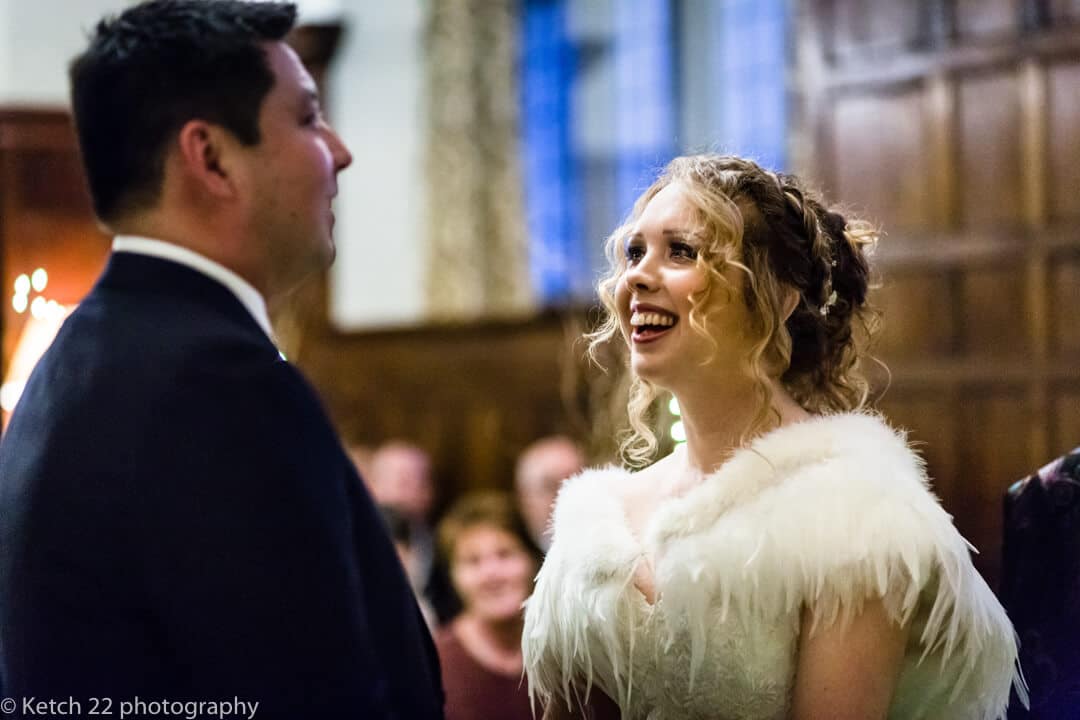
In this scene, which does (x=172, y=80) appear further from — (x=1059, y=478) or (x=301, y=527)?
(x=1059, y=478)

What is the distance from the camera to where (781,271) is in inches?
72.6

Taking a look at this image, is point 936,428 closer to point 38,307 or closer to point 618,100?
point 618,100

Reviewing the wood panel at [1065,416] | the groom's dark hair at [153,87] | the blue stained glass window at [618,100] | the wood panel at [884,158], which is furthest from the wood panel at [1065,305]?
the groom's dark hair at [153,87]

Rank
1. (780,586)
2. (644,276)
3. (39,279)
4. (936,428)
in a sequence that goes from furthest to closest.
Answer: (936,428), (39,279), (644,276), (780,586)

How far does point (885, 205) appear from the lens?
5273 millimetres

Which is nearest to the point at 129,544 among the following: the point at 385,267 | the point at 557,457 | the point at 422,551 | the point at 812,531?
the point at 812,531

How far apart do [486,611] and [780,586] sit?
1.98 meters

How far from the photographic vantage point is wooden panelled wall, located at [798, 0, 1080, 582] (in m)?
4.85

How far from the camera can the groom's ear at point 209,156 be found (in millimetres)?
1568

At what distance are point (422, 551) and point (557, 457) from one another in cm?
109

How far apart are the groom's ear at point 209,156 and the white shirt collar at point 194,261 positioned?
8 centimetres

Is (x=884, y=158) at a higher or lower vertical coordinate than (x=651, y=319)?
higher

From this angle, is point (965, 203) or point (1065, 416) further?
point (965, 203)

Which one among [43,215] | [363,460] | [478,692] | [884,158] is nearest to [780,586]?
[478,692]
